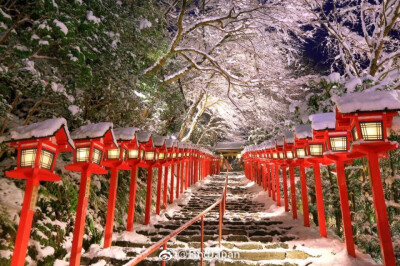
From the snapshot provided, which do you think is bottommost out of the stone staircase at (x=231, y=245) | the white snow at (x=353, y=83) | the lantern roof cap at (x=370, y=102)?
the stone staircase at (x=231, y=245)

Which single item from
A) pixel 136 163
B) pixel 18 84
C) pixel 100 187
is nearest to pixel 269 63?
pixel 136 163

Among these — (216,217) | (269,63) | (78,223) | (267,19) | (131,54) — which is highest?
(267,19)

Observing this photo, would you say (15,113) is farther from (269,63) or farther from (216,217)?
(269,63)

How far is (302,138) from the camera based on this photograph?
701 centimetres

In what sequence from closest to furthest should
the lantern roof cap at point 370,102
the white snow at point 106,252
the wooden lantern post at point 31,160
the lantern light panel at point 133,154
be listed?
the wooden lantern post at point 31,160
the lantern roof cap at point 370,102
the white snow at point 106,252
the lantern light panel at point 133,154

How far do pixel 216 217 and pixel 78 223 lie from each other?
626cm

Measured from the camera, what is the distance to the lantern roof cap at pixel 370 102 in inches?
156

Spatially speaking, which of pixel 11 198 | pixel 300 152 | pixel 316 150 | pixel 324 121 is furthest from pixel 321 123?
pixel 11 198

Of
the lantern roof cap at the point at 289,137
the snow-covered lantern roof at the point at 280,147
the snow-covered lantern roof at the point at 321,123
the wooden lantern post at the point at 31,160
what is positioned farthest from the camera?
the snow-covered lantern roof at the point at 280,147

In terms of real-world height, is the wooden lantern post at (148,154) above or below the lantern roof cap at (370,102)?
below

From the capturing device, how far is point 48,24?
14.9ft

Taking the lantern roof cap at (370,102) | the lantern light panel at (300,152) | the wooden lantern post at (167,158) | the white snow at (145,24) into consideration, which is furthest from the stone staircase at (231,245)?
the white snow at (145,24)

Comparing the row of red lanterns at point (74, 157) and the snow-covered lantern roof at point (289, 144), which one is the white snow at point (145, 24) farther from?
the snow-covered lantern roof at point (289, 144)

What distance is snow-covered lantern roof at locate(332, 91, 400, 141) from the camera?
399 centimetres
